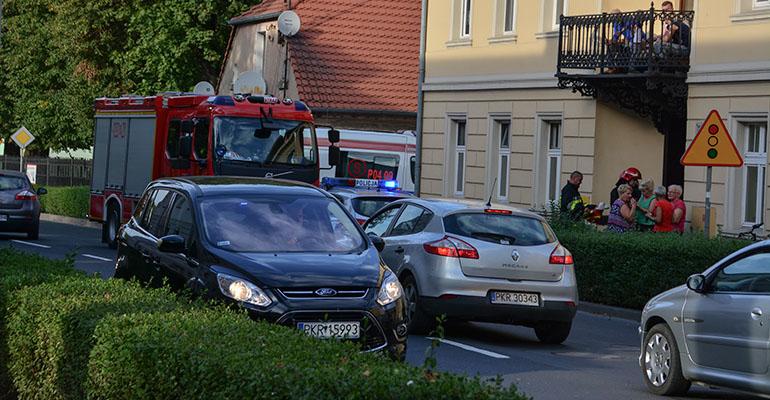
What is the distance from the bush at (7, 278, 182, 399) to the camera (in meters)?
8.81

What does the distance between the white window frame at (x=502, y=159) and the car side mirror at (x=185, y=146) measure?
8.83 meters

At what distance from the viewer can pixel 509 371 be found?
13.5m

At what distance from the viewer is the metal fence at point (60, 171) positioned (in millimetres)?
63875

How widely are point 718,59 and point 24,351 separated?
18.4m

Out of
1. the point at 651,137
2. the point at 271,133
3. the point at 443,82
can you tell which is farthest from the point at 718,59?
the point at 443,82

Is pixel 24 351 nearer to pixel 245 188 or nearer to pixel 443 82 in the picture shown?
pixel 245 188

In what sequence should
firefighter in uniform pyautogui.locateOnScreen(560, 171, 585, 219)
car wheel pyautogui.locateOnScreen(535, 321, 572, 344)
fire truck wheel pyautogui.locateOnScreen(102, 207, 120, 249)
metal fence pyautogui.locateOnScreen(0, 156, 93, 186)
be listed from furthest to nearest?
→ metal fence pyautogui.locateOnScreen(0, 156, 93, 186)
fire truck wheel pyautogui.locateOnScreen(102, 207, 120, 249)
firefighter in uniform pyautogui.locateOnScreen(560, 171, 585, 219)
car wheel pyautogui.locateOnScreen(535, 321, 572, 344)

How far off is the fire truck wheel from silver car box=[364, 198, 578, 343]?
16.5 m

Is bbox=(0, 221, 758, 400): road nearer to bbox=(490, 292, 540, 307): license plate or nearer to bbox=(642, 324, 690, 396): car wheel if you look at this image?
bbox=(642, 324, 690, 396): car wheel

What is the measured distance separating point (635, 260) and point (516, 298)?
5238 millimetres

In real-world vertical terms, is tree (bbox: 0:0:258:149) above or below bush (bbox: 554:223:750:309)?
above

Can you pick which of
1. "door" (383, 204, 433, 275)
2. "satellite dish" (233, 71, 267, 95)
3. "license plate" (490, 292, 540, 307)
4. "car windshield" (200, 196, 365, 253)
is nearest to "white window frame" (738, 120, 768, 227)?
"door" (383, 204, 433, 275)

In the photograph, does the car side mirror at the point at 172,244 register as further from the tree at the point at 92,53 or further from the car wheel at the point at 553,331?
the tree at the point at 92,53

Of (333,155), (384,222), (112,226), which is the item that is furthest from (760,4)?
(112,226)
